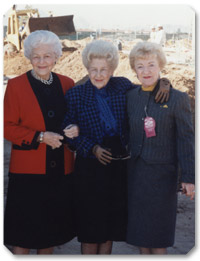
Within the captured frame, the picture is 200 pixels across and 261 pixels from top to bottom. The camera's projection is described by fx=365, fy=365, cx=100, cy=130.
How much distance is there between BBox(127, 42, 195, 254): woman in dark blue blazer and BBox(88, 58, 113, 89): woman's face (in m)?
0.19

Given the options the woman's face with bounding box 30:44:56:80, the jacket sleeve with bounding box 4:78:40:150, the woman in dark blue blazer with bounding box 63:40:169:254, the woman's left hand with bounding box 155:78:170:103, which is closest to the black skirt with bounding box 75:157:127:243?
the woman in dark blue blazer with bounding box 63:40:169:254

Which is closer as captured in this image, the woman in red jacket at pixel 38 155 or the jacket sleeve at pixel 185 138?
the jacket sleeve at pixel 185 138

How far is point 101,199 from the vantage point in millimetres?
2734

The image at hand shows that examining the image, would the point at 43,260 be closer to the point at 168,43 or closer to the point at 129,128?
the point at 129,128

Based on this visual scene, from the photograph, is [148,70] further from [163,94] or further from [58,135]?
[58,135]

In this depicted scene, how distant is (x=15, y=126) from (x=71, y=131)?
0.42 m

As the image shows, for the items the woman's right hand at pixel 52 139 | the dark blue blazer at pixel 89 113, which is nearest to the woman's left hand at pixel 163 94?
the dark blue blazer at pixel 89 113

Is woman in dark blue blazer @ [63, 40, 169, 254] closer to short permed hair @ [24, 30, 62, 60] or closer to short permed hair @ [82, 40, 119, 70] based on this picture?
short permed hair @ [82, 40, 119, 70]

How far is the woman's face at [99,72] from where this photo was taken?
2611 millimetres

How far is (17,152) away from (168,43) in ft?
5.24

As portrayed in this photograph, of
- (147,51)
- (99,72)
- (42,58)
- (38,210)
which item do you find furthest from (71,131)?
(147,51)

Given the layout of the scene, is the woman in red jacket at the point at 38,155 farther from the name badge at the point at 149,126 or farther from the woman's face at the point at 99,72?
the name badge at the point at 149,126

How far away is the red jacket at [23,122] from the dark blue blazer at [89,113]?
0.77 ft

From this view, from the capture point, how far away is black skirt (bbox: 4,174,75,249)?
9.17ft
